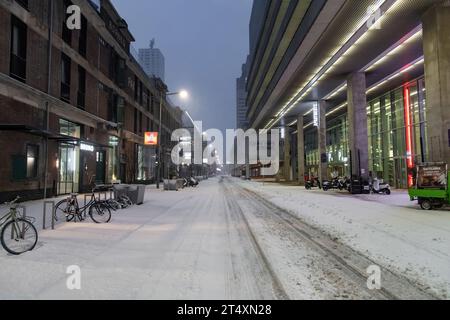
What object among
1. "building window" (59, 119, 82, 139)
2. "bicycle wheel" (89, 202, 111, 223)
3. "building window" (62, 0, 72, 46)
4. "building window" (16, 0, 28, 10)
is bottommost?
"bicycle wheel" (89, 202, 111, 223)

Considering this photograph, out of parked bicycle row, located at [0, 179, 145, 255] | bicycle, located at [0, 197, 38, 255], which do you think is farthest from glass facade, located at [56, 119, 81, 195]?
bicycle, located at [0, 197, 38, 255]

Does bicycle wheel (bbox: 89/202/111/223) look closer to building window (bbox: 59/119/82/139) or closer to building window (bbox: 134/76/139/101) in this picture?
building window (bbox: 59/119/82/139)

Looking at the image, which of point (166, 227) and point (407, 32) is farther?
point (407, 32)

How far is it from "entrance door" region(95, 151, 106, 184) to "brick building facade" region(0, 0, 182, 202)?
91 mm

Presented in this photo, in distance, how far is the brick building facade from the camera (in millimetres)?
16250

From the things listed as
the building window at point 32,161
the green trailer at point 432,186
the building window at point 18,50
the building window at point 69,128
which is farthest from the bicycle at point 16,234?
the green trailer at point 432,186

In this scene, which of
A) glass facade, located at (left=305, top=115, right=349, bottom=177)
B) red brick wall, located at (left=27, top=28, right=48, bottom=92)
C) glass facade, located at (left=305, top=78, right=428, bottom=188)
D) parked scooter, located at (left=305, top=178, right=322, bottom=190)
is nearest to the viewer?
red brick wall, located at (left=27, top=28, right=48, bottom=92)

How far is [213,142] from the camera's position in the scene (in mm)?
137125

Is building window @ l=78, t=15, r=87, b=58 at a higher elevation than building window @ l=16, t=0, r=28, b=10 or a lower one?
higher

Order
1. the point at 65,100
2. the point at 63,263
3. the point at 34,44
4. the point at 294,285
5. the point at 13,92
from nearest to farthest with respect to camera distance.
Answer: the point at 294,285
the point at 63,263
the point at 13,92
the point at 34,44
the point at 65,100

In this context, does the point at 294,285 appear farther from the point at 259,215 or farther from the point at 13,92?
the point at 13,92

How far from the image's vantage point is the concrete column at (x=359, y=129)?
84.5ft
